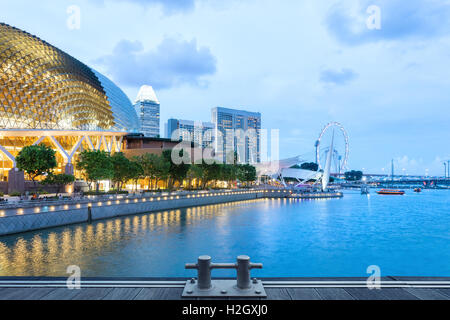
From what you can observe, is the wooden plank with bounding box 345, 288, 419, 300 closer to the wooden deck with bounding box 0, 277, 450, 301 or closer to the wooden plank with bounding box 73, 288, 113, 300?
the wooden deck with bounding box 0, 277, 450, 301

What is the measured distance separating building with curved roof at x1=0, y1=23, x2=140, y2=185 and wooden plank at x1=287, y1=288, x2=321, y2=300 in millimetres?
64659

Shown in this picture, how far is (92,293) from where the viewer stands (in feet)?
19.5

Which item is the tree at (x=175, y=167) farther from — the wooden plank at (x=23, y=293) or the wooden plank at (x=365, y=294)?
the wooden plank at (x=365, y=294)

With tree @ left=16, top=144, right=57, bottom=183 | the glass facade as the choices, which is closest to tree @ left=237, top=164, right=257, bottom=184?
the glass facade

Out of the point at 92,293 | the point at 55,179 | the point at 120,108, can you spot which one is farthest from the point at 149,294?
the point at 120,108

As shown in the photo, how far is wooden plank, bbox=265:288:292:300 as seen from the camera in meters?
5.65

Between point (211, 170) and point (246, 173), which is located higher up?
point (211, 170)

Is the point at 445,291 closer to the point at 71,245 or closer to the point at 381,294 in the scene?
the point at 381,294

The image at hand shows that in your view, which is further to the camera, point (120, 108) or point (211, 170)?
point (120, 108)

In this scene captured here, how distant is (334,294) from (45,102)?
3009 inches

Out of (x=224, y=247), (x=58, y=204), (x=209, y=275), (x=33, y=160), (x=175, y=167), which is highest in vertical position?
(x=33, y=160)

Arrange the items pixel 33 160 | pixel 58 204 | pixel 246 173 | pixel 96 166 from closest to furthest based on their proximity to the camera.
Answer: pixel 58 204 < pixel 33 160 < pixel 96 166 < pixel 246 173

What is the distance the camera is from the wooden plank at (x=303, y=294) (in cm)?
559
